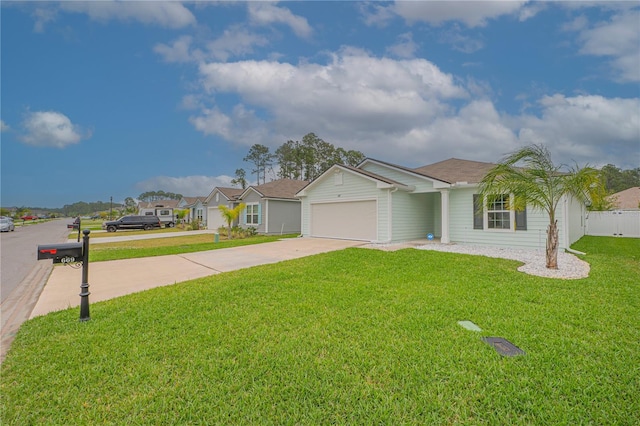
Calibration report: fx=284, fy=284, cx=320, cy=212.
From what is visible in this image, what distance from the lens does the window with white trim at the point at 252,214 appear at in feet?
73.2

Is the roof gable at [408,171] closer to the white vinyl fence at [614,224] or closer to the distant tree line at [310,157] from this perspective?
the white vinyl fence at [614,224]

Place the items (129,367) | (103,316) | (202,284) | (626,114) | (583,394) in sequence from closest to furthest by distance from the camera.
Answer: (583,394) → (129,367) → (103,316) → (202,284) → (626,114)

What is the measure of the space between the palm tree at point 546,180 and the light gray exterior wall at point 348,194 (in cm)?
564

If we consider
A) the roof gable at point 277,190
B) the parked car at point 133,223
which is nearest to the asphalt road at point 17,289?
the roof gable at point 277,190

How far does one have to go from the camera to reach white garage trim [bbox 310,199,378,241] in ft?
45.6

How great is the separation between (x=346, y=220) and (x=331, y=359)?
12024mm

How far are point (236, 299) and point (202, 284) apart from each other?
5.16 ft

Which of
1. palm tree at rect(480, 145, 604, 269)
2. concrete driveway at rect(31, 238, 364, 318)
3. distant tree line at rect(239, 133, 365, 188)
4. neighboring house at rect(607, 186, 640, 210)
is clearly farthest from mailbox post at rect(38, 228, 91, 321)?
distant tree line at rect(239, 133, 365, 188)

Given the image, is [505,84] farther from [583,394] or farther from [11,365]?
[11,365]

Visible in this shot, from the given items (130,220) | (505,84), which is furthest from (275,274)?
(130,220)

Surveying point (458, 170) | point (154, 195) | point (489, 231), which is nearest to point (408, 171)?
point (458, 170)

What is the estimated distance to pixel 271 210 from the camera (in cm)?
2155

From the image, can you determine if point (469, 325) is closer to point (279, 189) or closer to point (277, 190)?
point (277, 190)

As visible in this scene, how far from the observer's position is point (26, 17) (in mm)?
11016
